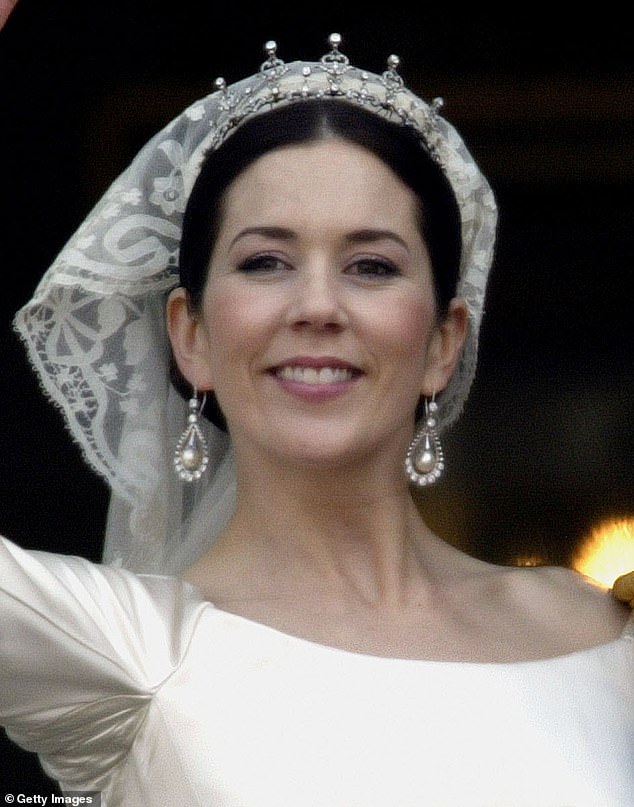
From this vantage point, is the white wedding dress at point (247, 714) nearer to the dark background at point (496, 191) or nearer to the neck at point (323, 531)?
the neck at point (323, 531)

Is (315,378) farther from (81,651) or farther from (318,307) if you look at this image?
(81,651)

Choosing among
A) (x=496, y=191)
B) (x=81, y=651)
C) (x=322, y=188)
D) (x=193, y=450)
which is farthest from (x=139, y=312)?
(x=496, y=191)

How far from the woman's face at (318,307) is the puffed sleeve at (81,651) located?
0.87ft

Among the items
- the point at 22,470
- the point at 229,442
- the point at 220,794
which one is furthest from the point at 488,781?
the point at 22,470

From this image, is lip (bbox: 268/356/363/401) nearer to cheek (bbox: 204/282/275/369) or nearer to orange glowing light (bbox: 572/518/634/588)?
cheek (bbox: 204/282/275/369)

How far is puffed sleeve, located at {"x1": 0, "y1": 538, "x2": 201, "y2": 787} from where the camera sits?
2600 mm

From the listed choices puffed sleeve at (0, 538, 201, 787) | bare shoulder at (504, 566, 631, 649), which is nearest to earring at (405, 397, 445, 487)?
bare shoulder at (504, 566, 631, 649)

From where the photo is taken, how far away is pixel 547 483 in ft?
14.5

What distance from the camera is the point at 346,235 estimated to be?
9.53 ft

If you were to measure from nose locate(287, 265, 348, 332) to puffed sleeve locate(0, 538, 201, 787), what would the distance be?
1.17ft

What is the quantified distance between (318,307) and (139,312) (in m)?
0.43

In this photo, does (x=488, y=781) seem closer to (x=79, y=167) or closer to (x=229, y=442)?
(x=229, y=442)

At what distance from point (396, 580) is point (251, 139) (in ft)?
1.95

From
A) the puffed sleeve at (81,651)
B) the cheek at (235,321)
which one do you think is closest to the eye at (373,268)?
the cheek at (235,321)
